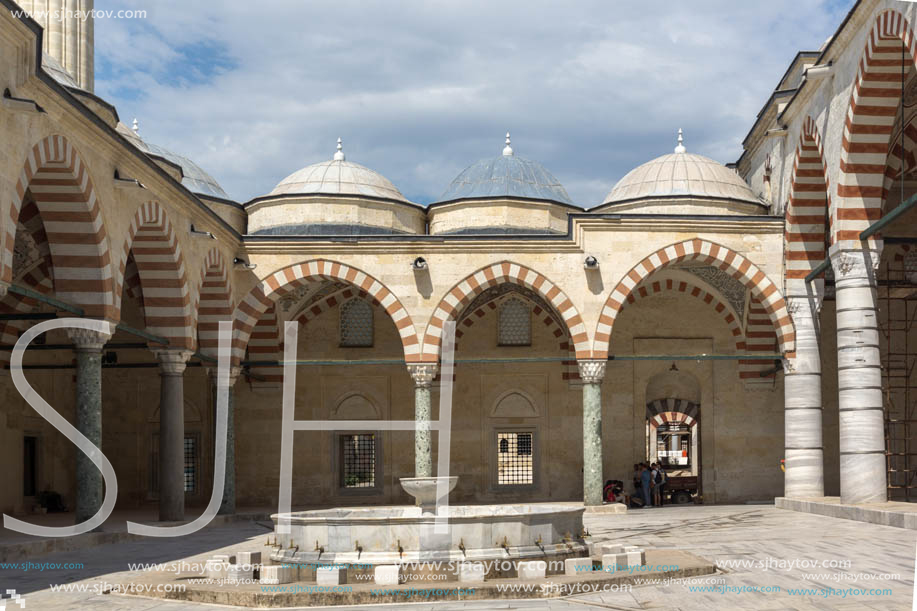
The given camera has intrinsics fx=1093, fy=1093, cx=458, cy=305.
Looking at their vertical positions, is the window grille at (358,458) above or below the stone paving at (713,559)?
above

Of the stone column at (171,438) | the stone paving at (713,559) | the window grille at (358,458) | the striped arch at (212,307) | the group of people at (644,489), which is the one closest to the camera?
the stone paving at (713,559)

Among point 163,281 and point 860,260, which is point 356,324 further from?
point 860,260

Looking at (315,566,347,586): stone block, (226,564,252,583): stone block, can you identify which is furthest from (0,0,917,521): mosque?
(315,566,347,586): stone block

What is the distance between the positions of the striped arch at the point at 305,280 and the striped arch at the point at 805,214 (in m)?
5.64

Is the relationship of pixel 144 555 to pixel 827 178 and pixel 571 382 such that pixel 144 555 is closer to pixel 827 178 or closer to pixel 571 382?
pixel 827 178

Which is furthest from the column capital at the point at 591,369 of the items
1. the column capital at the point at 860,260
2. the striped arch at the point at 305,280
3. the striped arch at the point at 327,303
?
the striped arch at the point at 327,303

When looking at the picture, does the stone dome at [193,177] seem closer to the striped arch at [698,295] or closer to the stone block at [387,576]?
the striped arch at [698,295]

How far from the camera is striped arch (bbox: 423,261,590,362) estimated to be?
16125mm

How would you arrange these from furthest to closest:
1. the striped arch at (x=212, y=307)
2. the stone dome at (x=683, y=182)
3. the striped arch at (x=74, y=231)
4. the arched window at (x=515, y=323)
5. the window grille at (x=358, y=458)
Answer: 1. the arched window at (x=515, y=323)
2. the window grille at (x=358, y=458)
3. the stone dome at (x=683, y=182)
4. the striped arch at (x=212, y=307)
5. the striped arch at (x=74, y=231)

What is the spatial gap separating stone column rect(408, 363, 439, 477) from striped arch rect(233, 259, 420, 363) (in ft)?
0.68

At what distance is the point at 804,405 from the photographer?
50.9 feet

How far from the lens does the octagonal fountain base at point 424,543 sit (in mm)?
7883

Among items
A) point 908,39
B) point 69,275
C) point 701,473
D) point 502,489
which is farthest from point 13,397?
point 908,39

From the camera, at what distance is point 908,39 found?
411 inches
